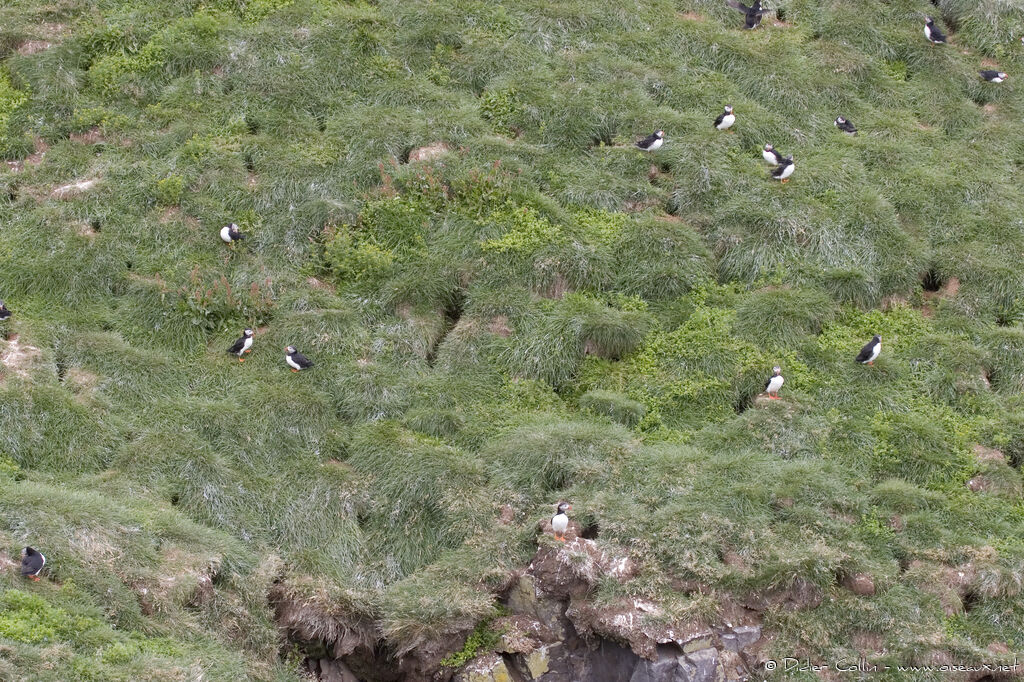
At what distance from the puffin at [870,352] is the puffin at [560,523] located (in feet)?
16.0

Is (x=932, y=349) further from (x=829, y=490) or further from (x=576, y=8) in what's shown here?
(x=576, y=8)

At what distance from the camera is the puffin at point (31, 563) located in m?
10.5

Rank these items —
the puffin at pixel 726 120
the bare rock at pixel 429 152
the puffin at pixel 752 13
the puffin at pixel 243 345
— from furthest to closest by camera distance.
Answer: the puffin at pixel 752 13
the puffin at pixel 726 120
the bare rock at pixel 429 152
the puffin at pixel 243 345

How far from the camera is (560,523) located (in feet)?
38.5

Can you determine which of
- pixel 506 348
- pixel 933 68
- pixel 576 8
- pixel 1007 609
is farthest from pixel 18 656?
pixel 933 68

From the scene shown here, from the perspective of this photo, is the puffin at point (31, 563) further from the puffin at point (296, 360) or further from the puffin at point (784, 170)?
the puffin at point (784, 170)

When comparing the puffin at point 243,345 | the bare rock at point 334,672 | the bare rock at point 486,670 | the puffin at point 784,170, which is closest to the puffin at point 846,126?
the puffin at point 784,170

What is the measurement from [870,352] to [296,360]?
24.5ft

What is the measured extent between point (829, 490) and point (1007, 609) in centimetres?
220

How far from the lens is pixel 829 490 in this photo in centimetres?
1251

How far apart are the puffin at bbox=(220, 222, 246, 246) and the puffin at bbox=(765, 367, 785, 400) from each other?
7586 millimetres

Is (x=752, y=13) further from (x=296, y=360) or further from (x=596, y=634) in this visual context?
(x=596, y=634)

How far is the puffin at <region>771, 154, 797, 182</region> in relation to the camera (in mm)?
16344

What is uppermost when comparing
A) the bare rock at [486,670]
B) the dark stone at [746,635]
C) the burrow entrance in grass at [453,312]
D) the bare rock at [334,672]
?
the burrow entrance in grass at [453,312]
